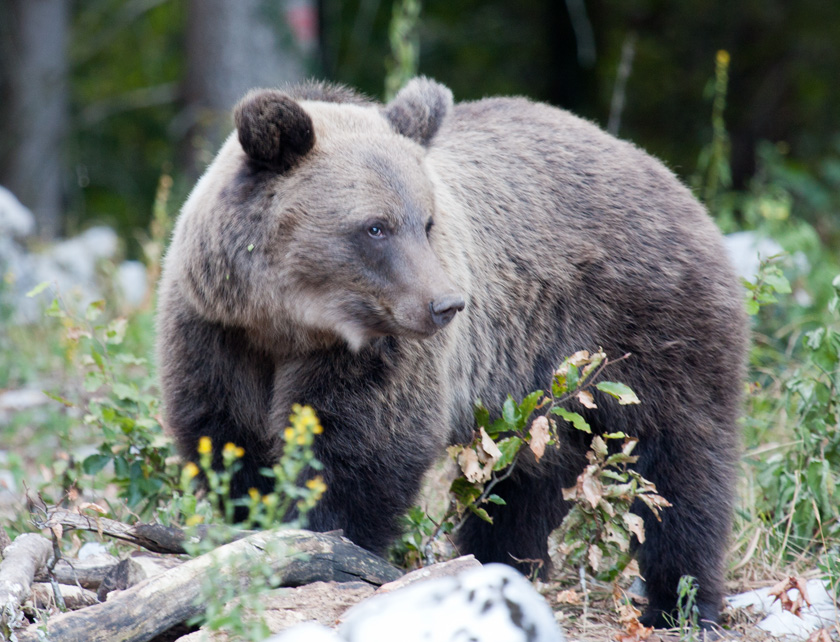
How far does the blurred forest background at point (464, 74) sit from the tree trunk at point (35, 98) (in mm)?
20

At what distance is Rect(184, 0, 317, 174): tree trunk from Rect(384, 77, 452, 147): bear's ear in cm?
634

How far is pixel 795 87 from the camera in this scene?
1473 cm

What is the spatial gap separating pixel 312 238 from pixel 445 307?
0.62 m

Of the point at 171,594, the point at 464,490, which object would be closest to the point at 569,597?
the point at 464,490

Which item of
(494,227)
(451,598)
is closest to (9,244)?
(494,227)

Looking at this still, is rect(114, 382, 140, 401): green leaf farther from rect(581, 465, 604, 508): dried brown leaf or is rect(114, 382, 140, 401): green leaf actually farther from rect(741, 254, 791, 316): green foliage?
rect(741, 254, 791, 316): green foliage

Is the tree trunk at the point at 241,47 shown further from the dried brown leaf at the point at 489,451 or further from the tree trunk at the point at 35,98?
the dried brown leaf at the point at 489,451

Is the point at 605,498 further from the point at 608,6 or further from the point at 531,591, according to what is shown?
the point at 608,6

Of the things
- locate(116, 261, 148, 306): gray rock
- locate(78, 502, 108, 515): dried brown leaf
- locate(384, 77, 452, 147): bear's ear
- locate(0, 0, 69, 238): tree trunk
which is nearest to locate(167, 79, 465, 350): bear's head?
locate(384, 77, 452, 147): bear's ear

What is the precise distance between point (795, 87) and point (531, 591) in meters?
14.2

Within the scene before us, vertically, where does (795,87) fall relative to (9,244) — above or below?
above

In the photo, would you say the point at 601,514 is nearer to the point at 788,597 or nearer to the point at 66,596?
the point at 788,597

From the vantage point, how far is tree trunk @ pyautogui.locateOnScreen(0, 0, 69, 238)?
41.9 ft

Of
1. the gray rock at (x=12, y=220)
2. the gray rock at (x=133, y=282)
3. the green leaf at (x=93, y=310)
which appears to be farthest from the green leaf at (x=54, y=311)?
the gray rock at (x=12, y=220)
